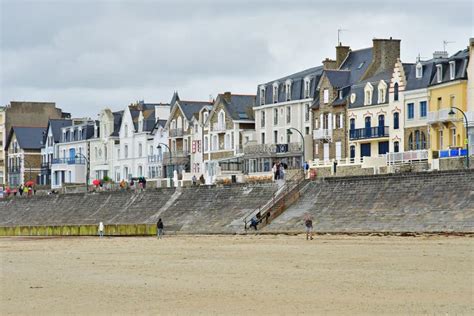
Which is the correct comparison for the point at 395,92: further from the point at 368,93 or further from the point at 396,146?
the point at 396,146

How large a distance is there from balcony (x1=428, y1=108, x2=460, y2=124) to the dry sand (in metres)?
21.6

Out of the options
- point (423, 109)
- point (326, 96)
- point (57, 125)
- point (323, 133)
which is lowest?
point (323, 133)

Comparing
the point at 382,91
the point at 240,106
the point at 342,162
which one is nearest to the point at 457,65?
the point at 382,91

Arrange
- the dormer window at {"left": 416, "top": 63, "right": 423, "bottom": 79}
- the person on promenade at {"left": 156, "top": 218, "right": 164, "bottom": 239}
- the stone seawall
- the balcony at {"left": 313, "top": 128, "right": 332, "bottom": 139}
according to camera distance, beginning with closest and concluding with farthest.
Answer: the stone seawall < the person on promenade at {"left": 156, "top": 218, "right": 164, "bottom": 239} < the dormer window at {"left": 416, "top": 63, "right": 423, "bottom": 79} < the balcony at {"left": 313, "top": 128, "right": 332, "bottom": 139}

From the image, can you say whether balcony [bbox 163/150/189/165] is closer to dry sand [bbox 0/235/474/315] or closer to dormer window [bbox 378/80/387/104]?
dormer window [bbox 378/80/387/104]

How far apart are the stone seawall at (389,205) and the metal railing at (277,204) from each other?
20.3 inches

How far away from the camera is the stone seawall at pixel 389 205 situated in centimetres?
4975

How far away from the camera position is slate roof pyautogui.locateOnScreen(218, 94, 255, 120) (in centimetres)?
9212

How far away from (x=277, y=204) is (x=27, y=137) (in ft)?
219

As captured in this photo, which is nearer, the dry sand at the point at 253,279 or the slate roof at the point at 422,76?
the dry sand at the point at 253,279

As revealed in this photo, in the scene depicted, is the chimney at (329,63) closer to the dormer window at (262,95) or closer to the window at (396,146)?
the dormer window at (262,95)

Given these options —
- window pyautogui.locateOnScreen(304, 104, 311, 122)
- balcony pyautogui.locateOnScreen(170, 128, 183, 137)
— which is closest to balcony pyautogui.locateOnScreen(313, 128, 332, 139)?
window pyautogui.locateOnScreen(304, 104, 311, 122)

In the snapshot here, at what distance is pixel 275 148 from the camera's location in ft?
275

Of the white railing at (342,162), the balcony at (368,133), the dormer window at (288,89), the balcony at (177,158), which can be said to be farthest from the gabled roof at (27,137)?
the white railing at (342,162)
